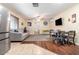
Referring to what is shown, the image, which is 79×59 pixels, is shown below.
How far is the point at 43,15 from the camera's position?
290 cm

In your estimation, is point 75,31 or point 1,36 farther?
point 75,31

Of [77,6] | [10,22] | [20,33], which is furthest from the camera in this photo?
[20,33]

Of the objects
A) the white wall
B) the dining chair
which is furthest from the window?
the dining chair

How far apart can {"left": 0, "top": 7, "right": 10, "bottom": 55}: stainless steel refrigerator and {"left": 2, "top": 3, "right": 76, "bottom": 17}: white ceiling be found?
0.22 meters

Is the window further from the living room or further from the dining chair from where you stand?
the dining chair

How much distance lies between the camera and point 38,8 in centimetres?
279

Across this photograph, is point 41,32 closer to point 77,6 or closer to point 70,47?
point 70,47

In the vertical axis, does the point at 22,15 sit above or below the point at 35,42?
above

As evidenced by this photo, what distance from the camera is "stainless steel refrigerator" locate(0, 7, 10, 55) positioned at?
260cm

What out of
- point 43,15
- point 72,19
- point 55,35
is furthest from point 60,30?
point 43,15

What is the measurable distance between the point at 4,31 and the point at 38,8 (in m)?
1.03

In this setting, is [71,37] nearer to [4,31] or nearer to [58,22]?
[58,22]

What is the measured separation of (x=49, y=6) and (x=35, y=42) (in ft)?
3.60

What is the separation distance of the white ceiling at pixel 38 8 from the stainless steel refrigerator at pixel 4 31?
0.22 meters
